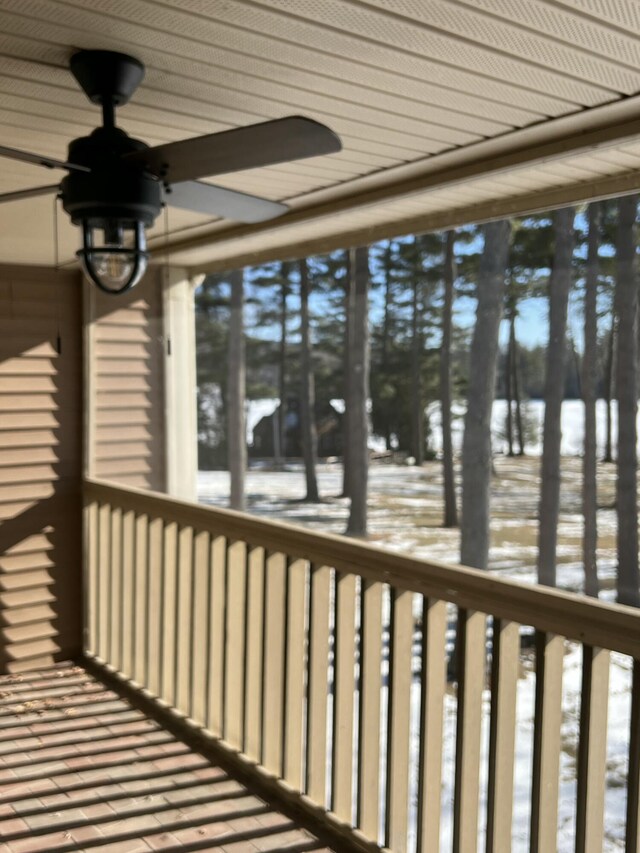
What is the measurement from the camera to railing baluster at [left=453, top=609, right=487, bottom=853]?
227 centimetres

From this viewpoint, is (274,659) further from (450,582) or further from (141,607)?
(141,607)

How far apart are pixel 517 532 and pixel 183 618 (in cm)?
411

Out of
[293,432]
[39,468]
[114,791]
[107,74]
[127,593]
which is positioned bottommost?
[114,791]

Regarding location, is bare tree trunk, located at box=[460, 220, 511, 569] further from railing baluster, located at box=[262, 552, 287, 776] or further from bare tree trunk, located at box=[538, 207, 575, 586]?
railing baluster, located at box=[262, 552, 287, 776]

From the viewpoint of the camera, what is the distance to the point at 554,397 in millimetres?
6672

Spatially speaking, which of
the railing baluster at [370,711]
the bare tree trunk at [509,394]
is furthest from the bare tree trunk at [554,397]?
the railing baluster at [370,711]

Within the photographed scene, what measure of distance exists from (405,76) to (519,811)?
3.59 m

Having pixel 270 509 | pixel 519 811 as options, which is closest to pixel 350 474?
pixel 270 509

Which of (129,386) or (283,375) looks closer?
(129,386)

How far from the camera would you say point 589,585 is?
5980mm

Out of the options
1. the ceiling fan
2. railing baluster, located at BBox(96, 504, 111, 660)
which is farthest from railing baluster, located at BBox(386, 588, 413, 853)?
railing baluster, located at BBox(96, 504, 111, 660)

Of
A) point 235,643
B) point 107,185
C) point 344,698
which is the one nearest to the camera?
point 107,185

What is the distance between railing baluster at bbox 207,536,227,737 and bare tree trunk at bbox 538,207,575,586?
378cm

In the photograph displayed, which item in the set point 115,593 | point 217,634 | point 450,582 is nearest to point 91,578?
point 115,593
